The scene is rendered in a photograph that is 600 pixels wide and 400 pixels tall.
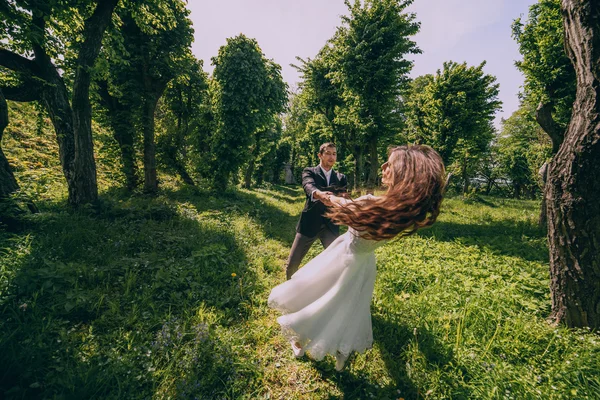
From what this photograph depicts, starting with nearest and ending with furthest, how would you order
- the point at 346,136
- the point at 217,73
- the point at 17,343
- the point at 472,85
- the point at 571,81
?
the point at 17,343, the point at 571,81, the point at 217,73, the point at 472,85, the point at 346,136

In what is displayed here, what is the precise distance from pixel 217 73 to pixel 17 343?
13609 millimetres

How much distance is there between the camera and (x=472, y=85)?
1589cm

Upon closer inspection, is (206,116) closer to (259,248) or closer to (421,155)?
(259,248)

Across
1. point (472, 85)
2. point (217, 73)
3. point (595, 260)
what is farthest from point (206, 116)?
point (472, 85)

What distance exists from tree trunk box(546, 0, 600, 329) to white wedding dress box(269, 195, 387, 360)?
2.92m

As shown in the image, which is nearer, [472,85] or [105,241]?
[105,241]

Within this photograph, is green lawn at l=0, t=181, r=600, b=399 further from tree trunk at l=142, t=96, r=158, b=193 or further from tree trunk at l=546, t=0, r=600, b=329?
tree trunk at l=142, t=96, r=158, b=193

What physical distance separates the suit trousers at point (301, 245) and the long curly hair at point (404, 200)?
1.70m

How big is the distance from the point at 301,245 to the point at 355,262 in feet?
4.96

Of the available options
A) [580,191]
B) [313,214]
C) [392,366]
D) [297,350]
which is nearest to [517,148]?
[580,191]

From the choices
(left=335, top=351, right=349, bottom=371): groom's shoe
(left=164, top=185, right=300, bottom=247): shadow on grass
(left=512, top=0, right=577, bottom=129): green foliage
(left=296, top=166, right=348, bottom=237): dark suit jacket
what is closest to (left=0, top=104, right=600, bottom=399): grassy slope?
(left=335, top=351, right=349, bottom=371): groom's shoe

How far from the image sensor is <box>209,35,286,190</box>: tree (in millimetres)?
12492

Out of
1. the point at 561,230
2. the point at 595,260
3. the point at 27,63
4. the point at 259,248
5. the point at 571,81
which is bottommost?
the point at 259,248

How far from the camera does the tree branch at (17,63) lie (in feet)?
18.7
